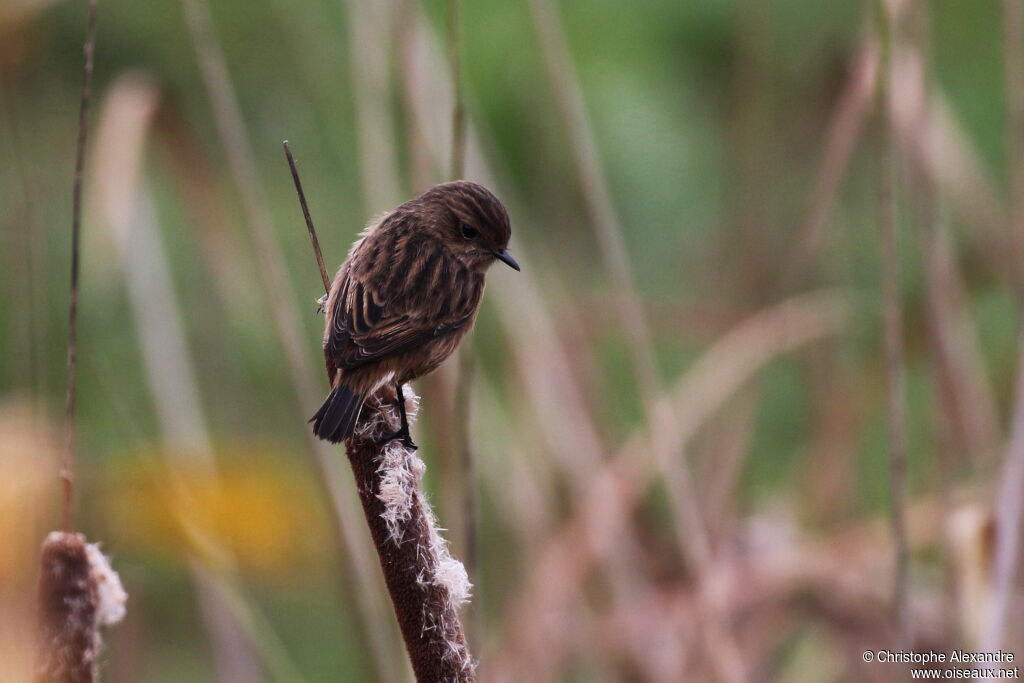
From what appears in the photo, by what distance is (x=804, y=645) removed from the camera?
13.4 feet

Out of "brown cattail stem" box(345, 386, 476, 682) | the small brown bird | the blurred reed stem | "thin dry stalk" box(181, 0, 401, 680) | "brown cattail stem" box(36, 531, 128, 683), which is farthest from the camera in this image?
"thin dry stalk" box(181, 0, 401, 680)

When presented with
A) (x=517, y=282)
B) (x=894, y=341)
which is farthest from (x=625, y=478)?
(x=894, y=341)

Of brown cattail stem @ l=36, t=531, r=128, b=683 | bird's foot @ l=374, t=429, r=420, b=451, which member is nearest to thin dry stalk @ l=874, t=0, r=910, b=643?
bird's foot @ l=374, t=429, r=420, b=451

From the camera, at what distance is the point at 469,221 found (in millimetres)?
2988

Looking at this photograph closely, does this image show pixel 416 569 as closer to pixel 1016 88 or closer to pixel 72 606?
pixel 72 606

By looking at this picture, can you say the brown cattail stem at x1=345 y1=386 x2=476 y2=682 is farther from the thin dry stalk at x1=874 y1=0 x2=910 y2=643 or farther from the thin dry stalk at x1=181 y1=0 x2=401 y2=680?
the thin dry stalk at x1=874 y1=0 x2=910 y2=643

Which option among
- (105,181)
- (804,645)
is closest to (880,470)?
(804,645)

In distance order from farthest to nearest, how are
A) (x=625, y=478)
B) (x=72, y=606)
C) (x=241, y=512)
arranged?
1. (x=241, y=512)
2. (x=625, y=478)
3. (x=72, y=606)

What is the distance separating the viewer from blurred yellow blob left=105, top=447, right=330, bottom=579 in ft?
14.8

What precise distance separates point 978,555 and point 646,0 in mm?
5702

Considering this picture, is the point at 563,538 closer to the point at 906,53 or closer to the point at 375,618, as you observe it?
the point at 375,618

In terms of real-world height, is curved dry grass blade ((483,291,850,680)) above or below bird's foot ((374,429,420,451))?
above

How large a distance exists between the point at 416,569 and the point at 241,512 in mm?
3485

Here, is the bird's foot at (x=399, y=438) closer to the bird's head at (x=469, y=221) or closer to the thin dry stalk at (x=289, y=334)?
the thin dry stalk at (x=289, y=334)
